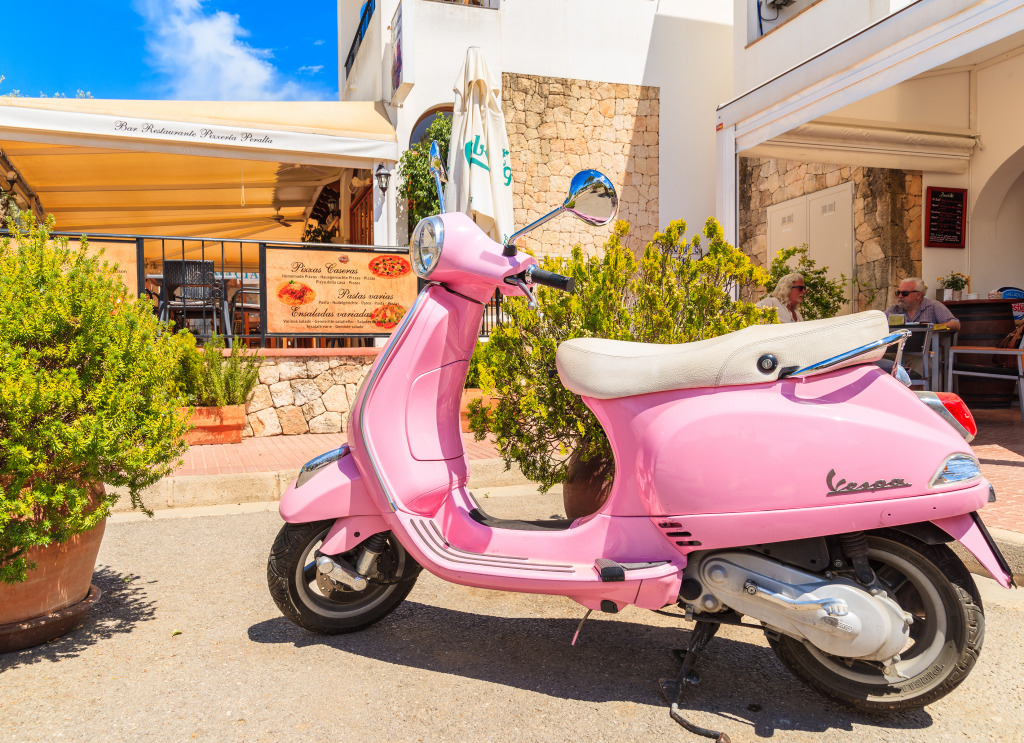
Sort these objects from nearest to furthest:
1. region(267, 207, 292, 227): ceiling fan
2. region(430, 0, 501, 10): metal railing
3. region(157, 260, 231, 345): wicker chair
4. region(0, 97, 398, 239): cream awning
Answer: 1. region(157, 260, 231, 345): wicker chair
2. region(0, 97, 398, 239): cream awning
3. region(430, 0, 501, 10): metal railing
4. region(267, 207, 292, 227): ceiling fan

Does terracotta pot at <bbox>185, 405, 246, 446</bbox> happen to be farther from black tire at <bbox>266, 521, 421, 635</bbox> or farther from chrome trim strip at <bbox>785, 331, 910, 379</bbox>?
chrome trim strip at <bbox>785, 331, 910, 379</bbox>

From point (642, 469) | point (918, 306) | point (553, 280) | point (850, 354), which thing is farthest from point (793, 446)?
point (918, 306)

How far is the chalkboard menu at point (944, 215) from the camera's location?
31.0 feet

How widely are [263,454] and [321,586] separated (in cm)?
358

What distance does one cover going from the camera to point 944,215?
9453mm

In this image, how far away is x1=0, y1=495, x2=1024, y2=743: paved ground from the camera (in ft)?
6.97

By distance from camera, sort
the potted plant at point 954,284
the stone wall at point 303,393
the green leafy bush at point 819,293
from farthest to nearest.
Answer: the green leafy bush at point 819,293 < the potted plant at point 954,284 < the stone wall at point 303,393

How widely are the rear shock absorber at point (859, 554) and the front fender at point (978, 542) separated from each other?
0.67ft

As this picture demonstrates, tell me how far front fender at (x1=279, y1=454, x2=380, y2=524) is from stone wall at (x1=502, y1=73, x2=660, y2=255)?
958cm

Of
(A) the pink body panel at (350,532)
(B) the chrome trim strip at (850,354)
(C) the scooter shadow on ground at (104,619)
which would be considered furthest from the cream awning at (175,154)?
(B) the chrome trim strip at (850,354)

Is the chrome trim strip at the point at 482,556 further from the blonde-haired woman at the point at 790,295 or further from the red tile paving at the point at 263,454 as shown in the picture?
the blonde-haired woman at the point at 790,295

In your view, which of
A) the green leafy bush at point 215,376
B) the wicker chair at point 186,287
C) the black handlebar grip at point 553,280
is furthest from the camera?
the wicker chair at point 186,287

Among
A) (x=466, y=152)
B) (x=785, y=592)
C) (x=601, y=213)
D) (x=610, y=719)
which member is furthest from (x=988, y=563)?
(x=466, y=152)

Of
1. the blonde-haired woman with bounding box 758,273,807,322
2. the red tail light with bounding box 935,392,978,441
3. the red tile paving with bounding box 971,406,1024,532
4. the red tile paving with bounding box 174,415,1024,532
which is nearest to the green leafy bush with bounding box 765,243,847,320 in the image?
the red tile paving with bounding box 971,406,1024,532
